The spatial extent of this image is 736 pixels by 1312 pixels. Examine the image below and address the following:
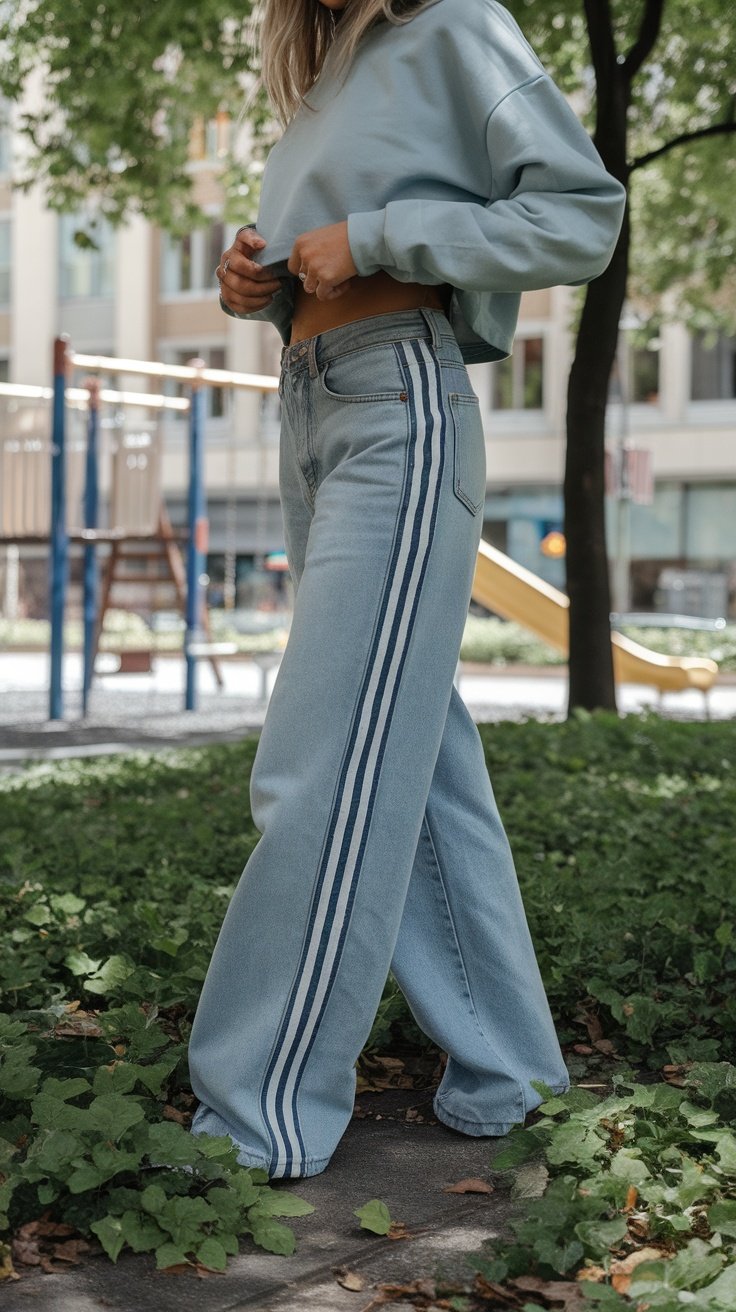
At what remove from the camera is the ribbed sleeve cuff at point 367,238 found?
234 cm

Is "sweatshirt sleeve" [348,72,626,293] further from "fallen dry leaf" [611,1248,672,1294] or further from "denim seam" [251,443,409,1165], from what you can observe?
"fallen dry leaf" [611,1248,672,1294]

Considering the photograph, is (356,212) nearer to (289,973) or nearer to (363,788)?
(363,788)

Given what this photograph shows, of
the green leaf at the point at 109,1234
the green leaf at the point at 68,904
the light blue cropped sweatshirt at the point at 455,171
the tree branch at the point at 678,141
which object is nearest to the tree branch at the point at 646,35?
the tree branch at the point at 678,141

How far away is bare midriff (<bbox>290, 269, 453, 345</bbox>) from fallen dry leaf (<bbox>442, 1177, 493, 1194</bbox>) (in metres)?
1.35

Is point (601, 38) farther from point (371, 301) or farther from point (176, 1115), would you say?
point (176, 1115)

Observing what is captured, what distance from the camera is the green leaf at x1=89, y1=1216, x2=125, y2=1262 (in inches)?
83.6

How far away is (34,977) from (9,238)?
121 ft

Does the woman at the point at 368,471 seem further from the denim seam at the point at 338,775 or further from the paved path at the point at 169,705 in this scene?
the paved path at the point at 169,705

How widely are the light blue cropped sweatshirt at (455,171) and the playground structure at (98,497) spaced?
10044 mm

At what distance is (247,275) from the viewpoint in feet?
8.26

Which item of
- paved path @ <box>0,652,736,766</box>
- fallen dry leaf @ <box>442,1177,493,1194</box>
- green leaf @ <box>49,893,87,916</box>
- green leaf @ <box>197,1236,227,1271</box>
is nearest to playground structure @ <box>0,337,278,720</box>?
paved path @ <box>0,652,736,766</box>

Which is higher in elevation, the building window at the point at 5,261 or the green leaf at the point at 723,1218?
the building window at the point at 5,261

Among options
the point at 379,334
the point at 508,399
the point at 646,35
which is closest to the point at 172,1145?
the point at 379,334

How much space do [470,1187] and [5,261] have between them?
37.7 meters
